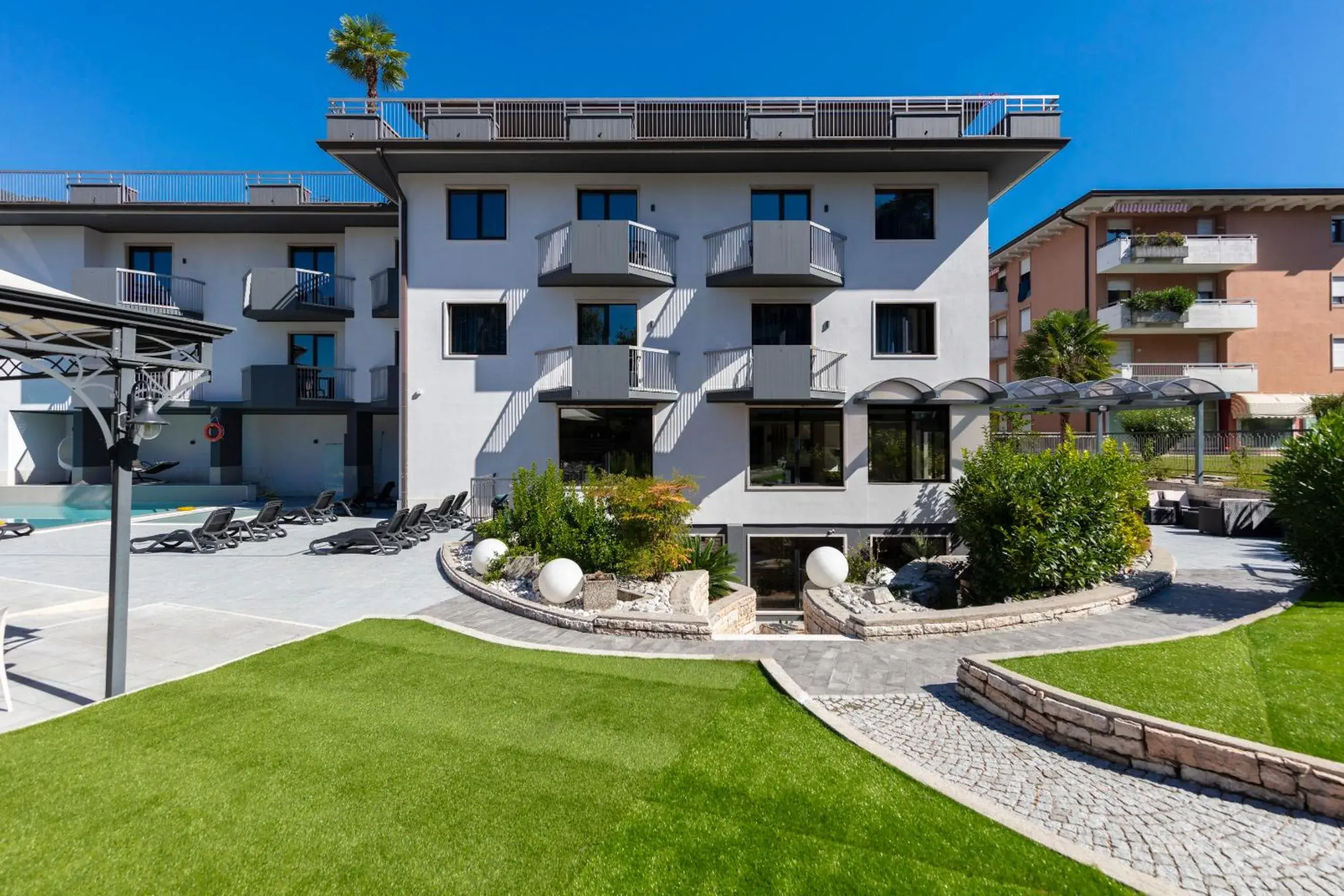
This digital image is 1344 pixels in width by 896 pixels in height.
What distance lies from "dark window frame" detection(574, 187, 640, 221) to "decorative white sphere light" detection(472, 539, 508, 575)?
33.3 ft

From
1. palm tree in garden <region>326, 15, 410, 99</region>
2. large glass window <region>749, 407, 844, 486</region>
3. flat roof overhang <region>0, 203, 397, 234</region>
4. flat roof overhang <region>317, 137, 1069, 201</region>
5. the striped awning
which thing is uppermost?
palm tree in garden <region>326, 15, 410, 99</region>

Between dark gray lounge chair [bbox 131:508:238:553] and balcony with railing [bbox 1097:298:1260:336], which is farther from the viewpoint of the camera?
balcony with railing [bbox 1097:298:1260:336]

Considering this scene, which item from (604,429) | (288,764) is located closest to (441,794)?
(288,764)

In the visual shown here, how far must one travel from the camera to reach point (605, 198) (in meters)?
16.3

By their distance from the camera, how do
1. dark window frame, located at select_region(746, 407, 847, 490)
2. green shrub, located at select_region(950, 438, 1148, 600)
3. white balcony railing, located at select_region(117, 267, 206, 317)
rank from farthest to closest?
1. white balcony railing, located at select_region(117, 267, 206, 317)
2. dark window frame, located at select_region(746, 407, 847, 490)
3. green shrub, located at select_region(950, 438, 1148, 600)

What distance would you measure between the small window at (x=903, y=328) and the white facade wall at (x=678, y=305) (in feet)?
1.06

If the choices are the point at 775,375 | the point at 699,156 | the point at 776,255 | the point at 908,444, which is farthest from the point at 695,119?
the point at 908,444

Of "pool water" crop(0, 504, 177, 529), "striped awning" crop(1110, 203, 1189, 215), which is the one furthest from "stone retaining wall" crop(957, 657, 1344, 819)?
"striped awning" crop(1110, 203, 1189, 215)

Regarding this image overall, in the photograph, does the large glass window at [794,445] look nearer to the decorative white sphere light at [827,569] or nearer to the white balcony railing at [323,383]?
the decorative white sphere light at [827,569]

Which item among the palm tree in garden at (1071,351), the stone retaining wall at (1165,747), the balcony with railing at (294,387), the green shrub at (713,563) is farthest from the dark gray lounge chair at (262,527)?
the palm tree in garden at (1071,351)

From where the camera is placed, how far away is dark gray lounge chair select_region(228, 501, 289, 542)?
13758mm

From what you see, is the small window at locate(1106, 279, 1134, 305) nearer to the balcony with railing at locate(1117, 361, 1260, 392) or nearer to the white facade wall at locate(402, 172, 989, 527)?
the balcony with railing at locate(1117, 361, 1260, 392)

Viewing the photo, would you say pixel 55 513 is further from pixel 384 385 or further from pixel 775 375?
pixel 775 375

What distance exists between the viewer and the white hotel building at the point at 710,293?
15.3 metres
